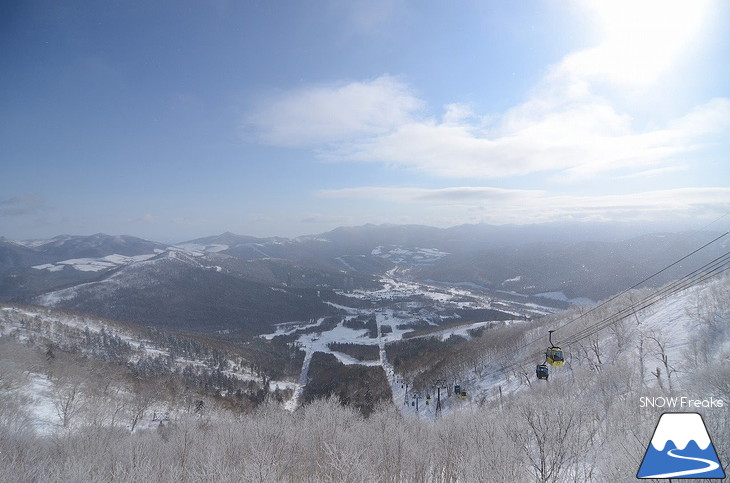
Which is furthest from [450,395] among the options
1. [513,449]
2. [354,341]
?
[354,341]

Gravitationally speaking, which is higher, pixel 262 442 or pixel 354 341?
pixel 262 442

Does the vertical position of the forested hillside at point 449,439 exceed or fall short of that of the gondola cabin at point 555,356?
it falls short

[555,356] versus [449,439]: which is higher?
[555,356]

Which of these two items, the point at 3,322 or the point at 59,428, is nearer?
the point at 59,428

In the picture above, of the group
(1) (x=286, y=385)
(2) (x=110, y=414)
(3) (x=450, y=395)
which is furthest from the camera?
(1) (x=286, y=385)

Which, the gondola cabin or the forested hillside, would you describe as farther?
the gondola cabin

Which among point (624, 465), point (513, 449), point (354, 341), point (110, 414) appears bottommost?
point (354, 341)

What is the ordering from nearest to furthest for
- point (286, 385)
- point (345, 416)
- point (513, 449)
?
point (513, 449) → point (345, 416) → point (286, 385)

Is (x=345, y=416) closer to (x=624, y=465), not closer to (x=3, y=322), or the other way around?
(x=624, y=465)

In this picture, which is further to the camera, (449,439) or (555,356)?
(449,439)

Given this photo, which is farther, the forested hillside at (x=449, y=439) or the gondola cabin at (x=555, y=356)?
the gondola cabin at (x=555, y=356)

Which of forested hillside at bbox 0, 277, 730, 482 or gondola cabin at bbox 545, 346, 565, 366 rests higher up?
gondola cabin at bbox 545, 346, 565, 366
